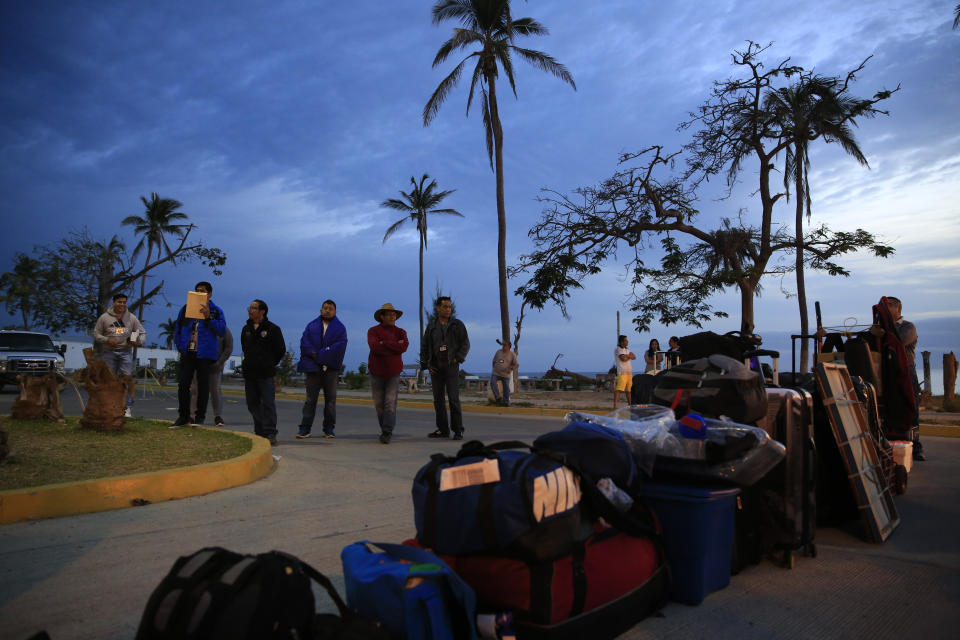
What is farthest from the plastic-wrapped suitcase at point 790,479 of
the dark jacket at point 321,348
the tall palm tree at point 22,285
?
the tall palm tree at point 22,285

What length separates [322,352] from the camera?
884 centimetres

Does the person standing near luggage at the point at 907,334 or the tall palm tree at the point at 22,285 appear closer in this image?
the person standing near luggage at the point at 907,334

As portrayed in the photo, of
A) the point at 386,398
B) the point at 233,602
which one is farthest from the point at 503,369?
the point at 233,602

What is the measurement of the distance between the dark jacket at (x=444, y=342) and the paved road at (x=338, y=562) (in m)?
3.72

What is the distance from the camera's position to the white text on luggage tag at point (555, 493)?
7.65 ft

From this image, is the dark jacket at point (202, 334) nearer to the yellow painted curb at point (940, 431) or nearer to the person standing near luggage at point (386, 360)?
the person standing near luggage at point (386, 360)

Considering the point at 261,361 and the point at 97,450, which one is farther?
the point at 261,361

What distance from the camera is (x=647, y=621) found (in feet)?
9.11

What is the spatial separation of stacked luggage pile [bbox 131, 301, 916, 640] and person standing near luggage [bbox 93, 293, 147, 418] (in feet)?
→ 26.7

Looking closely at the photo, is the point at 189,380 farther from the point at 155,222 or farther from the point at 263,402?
the point at 155,222

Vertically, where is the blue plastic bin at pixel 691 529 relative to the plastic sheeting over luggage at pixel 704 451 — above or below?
below

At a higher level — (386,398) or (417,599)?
(386,398)

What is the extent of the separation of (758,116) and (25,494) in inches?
698

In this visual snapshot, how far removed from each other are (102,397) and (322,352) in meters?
2.74
